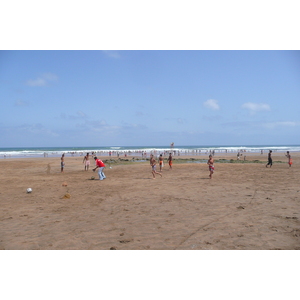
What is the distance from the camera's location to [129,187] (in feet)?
47.1

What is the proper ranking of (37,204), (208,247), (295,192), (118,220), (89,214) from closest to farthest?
1. (208,247)
2. (118,220)
3. (89,214)
4. (37,204)
5. (295,192)

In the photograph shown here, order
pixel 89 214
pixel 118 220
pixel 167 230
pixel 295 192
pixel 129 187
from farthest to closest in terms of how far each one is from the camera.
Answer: pixel 129 187
pixel 295 192
pixel 89 214
pixel 118 220
pixel 167 230

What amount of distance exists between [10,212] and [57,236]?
367 centimetres

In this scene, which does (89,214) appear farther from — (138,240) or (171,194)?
(171,194)

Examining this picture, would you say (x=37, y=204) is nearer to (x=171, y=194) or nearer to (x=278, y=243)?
(x=171, y=194)

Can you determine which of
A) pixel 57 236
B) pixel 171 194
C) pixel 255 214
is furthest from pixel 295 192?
pixel 57 236

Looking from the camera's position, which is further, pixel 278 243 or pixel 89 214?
pixel 89 214

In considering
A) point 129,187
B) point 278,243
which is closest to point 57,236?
point 278,243

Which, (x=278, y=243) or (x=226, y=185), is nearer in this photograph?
(x=278, y=243)

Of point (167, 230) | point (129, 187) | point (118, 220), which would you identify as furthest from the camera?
point (129, 187)

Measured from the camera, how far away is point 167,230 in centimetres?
705

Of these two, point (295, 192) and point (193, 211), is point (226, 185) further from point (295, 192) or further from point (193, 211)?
point (193, 211)

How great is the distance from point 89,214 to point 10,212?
3010 mm

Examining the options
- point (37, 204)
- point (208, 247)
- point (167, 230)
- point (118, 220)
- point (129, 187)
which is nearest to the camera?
point (208, 247)
